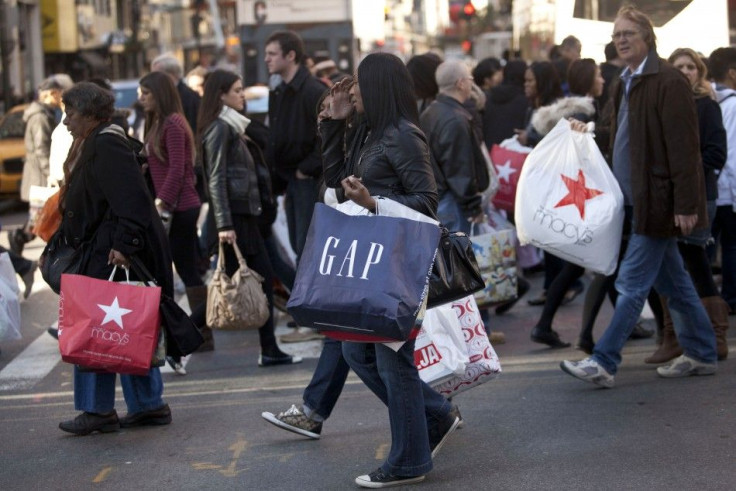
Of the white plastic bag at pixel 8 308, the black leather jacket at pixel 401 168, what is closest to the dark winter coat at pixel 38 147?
the white plastic bag at pixel 8 308

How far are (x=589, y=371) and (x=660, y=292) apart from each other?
2.21 ft

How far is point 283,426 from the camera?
6203 mm

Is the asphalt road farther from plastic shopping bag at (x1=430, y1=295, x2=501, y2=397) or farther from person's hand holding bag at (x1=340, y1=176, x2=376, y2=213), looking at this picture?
person's hand holding bag at (x1=340, y1=176, x2=376, y2=213)

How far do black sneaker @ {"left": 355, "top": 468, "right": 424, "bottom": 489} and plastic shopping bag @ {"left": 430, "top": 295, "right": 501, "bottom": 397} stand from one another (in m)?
0.71

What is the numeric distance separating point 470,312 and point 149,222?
1685mm

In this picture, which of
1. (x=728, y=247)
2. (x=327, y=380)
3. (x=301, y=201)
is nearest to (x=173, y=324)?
(x=327, y=380)

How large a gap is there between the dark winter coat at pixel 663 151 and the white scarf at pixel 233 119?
8.15ft

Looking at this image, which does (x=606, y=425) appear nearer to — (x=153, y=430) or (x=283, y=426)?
(x=283, y=426)

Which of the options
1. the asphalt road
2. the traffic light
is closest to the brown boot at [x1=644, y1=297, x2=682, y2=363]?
the asphalt road

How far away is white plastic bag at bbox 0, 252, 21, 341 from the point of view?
301 inches

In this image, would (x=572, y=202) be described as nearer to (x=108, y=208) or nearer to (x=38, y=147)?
(x=108, y=208)

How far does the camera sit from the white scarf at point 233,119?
8.00 meters

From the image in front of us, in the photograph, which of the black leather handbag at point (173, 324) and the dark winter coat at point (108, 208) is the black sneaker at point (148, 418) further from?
the dark winter coat at point (108, 208)

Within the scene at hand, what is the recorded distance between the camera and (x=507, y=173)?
9.73 m
